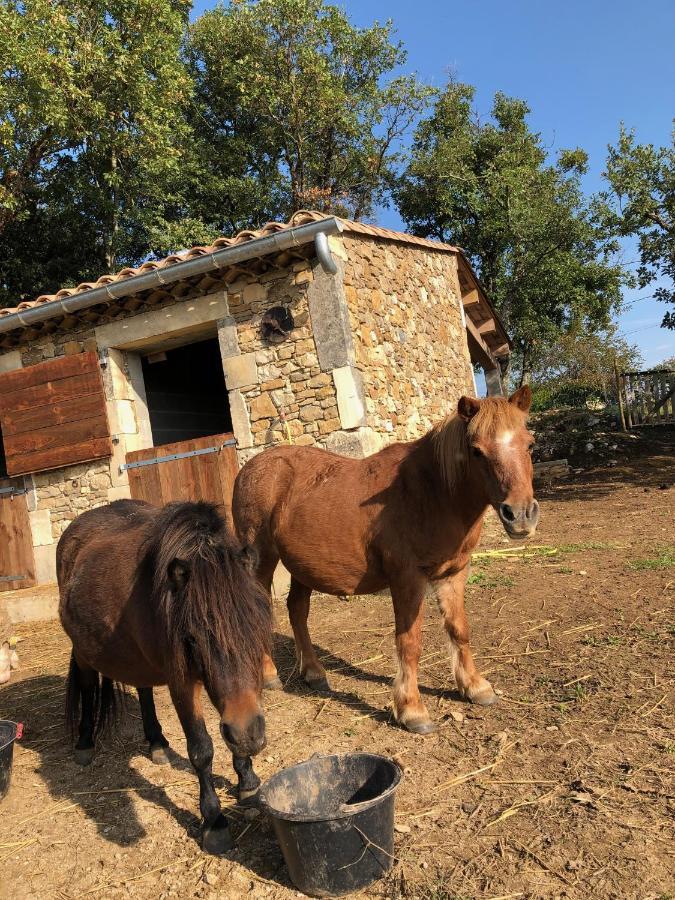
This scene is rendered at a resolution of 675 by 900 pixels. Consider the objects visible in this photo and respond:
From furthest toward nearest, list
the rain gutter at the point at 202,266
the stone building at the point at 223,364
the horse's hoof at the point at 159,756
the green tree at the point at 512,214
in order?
1. the green tree at the point at 512,214
2. the stone building at the point at 223,364
3. the rain gutter at the point at 202,266
4. the horse's hoof at the point at 159,756

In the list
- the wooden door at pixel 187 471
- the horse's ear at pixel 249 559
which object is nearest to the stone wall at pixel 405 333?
the wooden door at pixel 187 471

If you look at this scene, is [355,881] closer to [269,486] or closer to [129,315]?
[269,486]

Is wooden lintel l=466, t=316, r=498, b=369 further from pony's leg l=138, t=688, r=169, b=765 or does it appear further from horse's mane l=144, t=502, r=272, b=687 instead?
horse's mane l=144, t=502, r=272, b=687

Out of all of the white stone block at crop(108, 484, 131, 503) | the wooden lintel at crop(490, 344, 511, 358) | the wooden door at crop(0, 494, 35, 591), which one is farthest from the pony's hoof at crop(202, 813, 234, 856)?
the wooden lintel at crop(490, 344, 511, 358)

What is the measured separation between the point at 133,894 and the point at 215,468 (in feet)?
18.8

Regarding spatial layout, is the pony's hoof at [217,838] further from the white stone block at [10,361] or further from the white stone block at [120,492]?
the white stone block at [10,361]

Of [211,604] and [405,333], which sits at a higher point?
[405,333]

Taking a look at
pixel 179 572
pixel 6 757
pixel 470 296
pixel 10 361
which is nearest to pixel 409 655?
pixel 179 572

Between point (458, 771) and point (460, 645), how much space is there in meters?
0.91

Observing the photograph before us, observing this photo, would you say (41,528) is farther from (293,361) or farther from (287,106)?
(287,106)

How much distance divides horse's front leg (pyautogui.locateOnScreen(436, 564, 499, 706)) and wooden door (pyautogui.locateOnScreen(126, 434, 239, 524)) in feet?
14.0

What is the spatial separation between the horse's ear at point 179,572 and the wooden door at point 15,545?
730cm

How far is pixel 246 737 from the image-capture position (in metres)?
2.22

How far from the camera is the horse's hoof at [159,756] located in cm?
359
